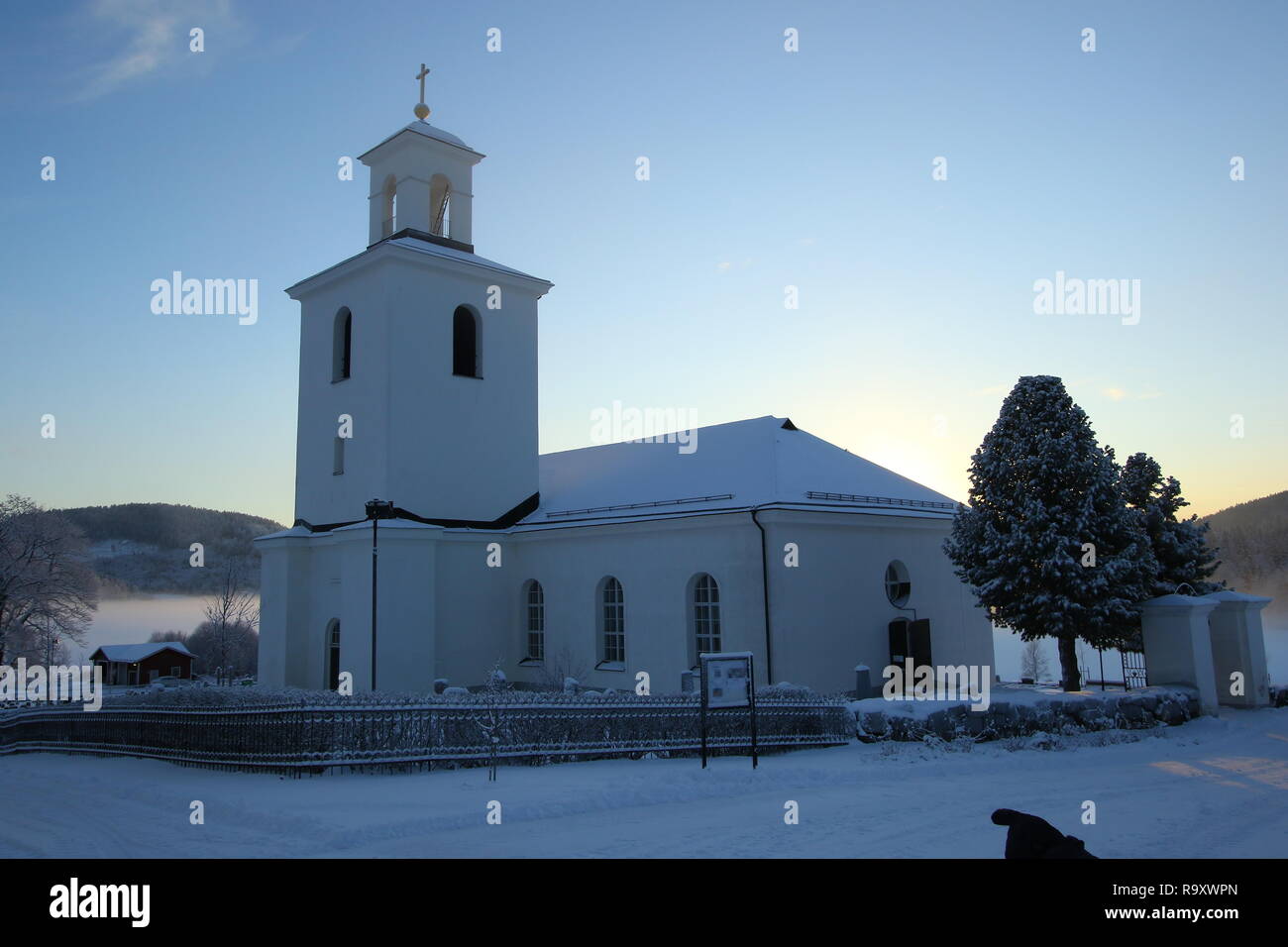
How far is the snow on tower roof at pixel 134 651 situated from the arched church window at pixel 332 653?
3687 centimetres

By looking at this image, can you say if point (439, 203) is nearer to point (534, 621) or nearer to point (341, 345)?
point (341, 345)

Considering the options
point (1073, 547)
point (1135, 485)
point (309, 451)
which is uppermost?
point (309, 451)

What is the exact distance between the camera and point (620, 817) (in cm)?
1103

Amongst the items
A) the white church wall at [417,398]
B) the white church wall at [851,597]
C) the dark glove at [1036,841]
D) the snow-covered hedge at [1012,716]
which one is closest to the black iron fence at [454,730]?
the snow-covered hedge at [1012,716]

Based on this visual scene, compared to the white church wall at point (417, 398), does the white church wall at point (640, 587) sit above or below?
below

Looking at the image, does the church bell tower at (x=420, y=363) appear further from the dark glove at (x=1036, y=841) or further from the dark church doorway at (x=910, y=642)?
the dark glove at (x=1036, y=841)

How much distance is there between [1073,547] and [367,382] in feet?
64.2

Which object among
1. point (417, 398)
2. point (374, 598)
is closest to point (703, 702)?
point (374, 598)

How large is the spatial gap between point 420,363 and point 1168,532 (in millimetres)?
20938

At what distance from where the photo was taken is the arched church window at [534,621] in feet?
92.1
